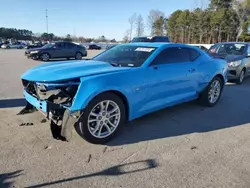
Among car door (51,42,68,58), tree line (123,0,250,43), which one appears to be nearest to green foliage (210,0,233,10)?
tree line (123,0,250,43)

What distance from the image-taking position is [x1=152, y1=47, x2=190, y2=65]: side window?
4248mm

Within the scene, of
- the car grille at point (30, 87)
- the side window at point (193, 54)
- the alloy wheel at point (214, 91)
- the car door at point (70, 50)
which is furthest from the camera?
the car door at point (70, 50)

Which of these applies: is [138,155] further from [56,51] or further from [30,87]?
[56,51]

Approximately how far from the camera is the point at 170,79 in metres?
4.31

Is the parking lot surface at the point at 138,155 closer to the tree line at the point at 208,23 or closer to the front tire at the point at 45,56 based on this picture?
the front tire at the point at 45,56

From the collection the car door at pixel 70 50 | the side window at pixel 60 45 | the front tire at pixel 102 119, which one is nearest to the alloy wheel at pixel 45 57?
the side window at pixel 60 45

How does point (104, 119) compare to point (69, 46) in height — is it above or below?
below

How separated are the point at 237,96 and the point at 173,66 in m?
3.46

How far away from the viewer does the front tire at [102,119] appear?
10.8ft

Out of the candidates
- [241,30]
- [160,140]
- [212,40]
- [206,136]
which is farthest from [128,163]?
[212,40]

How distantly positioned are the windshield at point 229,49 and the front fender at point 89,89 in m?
7.84

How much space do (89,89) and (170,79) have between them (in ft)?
5.82

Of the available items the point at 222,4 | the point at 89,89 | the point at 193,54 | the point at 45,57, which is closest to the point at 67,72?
the point at 89,89

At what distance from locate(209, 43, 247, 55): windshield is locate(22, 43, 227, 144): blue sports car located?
544cm
